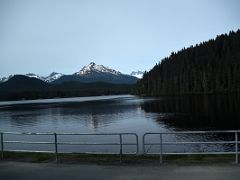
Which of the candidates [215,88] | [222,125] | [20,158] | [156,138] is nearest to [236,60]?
[215,88]

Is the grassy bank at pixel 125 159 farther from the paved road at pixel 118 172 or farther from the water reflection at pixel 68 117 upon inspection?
the water reflection at pixel 68 117

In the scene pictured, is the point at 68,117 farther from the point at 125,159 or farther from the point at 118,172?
the point at 118,172

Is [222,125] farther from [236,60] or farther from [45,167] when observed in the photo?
[236,60]

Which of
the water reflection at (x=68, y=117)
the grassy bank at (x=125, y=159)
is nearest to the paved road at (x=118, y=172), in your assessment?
the grassy bank at (x=125, y=159)

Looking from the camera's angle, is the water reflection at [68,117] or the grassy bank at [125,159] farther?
the water reflection at [68,117]

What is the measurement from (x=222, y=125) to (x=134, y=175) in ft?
136

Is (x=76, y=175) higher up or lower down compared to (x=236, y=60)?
lower down

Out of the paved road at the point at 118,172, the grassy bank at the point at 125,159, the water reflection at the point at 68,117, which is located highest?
the paved road at the point at 118,172

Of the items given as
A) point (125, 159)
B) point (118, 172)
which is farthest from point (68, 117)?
point (118, 172)

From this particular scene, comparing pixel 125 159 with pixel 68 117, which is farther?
pixel 68 117

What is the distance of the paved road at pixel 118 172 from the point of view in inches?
467

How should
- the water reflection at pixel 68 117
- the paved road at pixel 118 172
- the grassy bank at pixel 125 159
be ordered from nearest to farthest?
the paved road at pixel 118 172 < the grassy bank at pixel 125 159 < the water reflection at pixel 68 117

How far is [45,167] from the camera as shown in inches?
564

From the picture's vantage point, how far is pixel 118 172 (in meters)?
12.9
